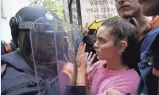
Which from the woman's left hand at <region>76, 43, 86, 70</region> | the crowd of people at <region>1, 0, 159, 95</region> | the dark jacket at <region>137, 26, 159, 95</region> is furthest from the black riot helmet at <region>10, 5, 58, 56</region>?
the dark jacket at <region>137, 26, 159, 95</region>

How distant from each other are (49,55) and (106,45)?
0.84ft

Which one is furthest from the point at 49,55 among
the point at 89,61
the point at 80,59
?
the point at 89,61

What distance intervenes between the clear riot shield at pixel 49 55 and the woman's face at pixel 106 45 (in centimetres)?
17

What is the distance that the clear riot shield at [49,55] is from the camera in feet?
2.73

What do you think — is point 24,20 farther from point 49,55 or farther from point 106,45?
point 106,45

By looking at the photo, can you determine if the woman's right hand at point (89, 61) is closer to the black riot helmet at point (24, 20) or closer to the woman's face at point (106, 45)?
the woman's face at point (106, 45)

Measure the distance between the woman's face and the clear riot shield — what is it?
0.55ft

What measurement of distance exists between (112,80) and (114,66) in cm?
8

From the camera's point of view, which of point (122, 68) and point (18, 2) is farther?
point (18, 2)

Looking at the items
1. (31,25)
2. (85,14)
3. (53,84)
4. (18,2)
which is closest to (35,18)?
(31,25)

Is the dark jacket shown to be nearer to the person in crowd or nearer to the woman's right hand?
the person in crowd

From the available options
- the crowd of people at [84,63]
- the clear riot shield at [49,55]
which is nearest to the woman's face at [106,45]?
the crowd of people at [84,63]

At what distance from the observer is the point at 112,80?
0.97 metres

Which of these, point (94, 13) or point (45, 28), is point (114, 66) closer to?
point (45, 28)
